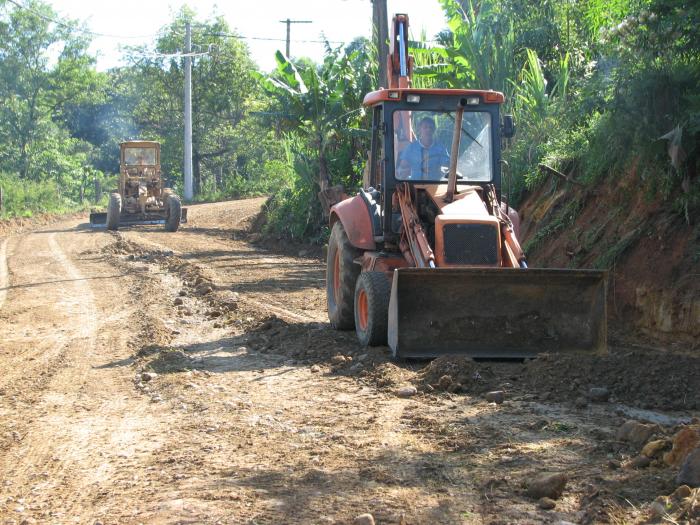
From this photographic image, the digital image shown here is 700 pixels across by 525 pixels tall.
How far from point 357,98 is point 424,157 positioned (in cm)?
1218

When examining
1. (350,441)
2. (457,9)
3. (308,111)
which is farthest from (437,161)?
(308,111)

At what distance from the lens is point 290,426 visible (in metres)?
6.21

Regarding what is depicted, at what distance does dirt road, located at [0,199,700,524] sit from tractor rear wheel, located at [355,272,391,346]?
0.16 m

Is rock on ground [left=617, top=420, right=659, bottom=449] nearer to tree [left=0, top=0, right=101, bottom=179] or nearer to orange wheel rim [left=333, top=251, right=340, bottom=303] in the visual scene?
orange wheel rim [left=333, top=251, right=340, bottom=303]

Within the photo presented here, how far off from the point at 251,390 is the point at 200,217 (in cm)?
2515

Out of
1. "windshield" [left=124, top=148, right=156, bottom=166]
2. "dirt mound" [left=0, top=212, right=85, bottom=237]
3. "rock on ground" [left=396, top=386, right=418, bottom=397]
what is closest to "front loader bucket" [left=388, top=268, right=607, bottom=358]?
"rock on ground" [left=396, top=386, right=418, bottom=397]

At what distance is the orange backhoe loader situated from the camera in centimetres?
820

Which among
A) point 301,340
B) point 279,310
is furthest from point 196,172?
point 301,340

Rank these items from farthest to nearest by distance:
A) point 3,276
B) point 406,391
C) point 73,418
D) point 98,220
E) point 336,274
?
point 98,220, point 3,276, point 336,274, point 406,391, point 73,418

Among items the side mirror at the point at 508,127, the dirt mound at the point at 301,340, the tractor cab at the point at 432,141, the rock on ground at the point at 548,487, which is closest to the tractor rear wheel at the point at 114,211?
the dirt mound at the point at 301,340

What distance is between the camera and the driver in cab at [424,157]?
367 inches

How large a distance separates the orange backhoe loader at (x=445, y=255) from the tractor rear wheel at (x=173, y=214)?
16.5 metres

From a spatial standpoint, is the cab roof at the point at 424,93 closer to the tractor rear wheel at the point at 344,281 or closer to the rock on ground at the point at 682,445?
the tractor rear wheel at the point at 344,281

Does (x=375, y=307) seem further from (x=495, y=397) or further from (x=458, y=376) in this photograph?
(x=495, y=397)
